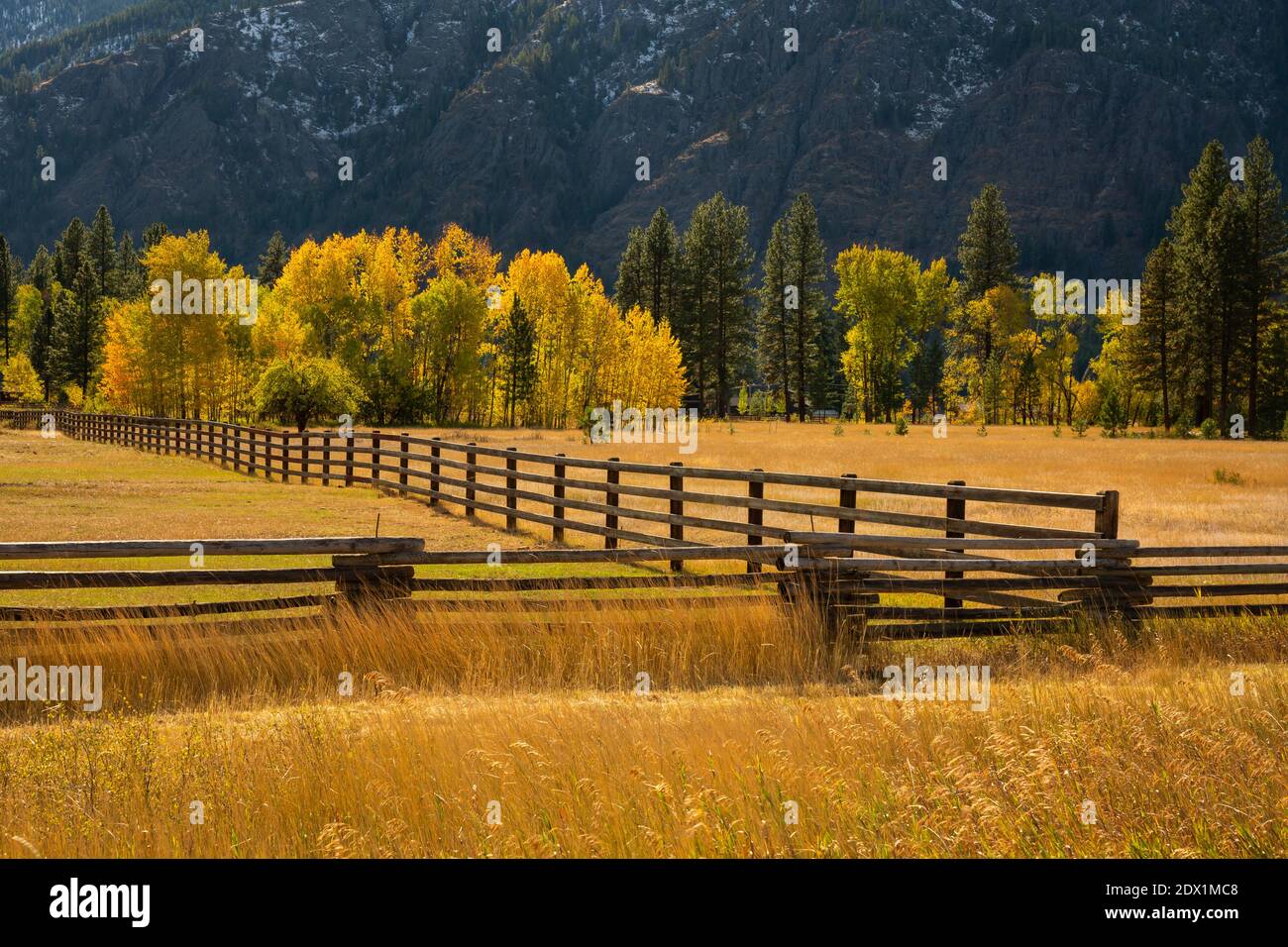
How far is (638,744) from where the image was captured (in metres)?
5.57

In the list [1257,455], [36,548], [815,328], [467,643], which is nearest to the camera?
[36,548]

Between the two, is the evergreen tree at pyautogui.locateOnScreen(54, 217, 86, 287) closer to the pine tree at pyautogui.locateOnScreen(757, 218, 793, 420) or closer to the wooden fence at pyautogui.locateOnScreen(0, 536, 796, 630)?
the pine tree at pyautogui.locateOnScreen(757, 218, 793, 420)

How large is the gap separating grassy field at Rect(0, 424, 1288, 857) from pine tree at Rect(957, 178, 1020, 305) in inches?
3385

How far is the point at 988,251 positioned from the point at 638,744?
306 feet

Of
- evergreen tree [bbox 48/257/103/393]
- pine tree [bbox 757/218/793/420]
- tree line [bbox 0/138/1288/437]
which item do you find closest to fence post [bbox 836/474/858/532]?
tree line [bbox 0/138/1288/437]

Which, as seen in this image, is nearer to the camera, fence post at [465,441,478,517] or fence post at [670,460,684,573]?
fence post at [670,460,684,573]

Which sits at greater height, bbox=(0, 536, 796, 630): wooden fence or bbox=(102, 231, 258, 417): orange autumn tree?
bbox=(102, 231, 258, 417): orange autumn tree

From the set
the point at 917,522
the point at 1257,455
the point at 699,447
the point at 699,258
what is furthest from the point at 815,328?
the point at 917,522

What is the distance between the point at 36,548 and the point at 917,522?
866 centimetres

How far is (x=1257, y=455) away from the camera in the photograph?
38.7 meters

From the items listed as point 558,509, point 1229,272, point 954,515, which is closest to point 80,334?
point 1229,272

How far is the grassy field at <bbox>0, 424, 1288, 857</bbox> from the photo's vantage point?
14.8ft

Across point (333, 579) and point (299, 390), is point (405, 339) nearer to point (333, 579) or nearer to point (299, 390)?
point (299, 390)
